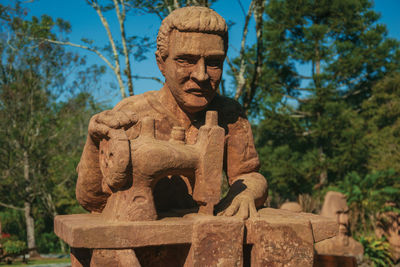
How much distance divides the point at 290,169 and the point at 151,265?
541 inches

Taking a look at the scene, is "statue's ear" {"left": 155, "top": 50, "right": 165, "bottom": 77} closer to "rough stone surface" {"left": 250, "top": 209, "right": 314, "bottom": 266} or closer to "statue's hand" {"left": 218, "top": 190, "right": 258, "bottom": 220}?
"statue's hand" {"left": 218, "top": 190, "right": 258, "bottom": 220}

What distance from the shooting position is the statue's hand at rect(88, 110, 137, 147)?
2.40 metres

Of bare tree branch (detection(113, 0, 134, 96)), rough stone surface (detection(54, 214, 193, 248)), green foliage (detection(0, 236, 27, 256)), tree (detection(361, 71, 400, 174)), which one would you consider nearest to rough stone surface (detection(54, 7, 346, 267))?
rough stone surface (detection(54, 214, 193, 248))

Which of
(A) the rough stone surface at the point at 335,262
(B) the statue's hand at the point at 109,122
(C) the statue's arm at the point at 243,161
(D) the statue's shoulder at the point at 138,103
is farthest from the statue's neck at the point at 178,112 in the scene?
(A) the rough stone surface at the point at 335,262

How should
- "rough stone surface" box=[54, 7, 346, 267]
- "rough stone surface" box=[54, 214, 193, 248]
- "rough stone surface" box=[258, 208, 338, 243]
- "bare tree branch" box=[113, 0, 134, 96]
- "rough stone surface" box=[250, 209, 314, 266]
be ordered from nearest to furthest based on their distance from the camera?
"rough stone surface" box=[54, 214, 193, 248]
"rough stone surface" box=[54, 7, 346, 267]
"rough stone surface" box=[250, 209, 314, 266]
"rough stone surface" box=[258, 208, 338, 243]
"bare tree branch" box=[113, 0, 134, 96]

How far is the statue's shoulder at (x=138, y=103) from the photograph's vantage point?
313cm

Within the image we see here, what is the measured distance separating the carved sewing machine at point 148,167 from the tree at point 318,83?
43.3 feet

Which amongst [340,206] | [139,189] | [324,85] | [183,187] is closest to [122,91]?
[340,206]

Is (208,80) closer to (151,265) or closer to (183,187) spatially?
(183,187)

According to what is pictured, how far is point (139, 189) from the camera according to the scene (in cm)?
234

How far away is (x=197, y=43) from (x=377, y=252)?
9375 millimetres

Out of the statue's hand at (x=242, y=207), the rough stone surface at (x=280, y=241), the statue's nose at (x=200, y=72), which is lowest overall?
the rough stone surface at (x=280, y=241)

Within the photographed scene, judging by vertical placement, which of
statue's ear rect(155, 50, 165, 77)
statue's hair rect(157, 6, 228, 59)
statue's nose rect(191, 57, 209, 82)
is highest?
statue's hair rect(157, 6, 228, 59)

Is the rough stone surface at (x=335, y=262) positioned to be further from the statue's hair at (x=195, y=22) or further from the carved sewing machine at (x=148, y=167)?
the statue's hair at (x=195, y=22)
